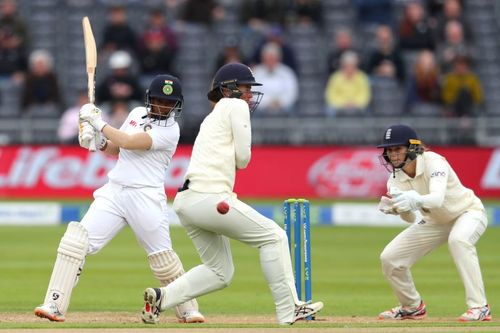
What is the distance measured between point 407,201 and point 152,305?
181 centimetres

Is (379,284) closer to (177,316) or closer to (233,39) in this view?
(177,316)

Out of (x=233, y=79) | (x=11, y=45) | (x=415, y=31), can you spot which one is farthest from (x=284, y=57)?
(x=233, y=79)

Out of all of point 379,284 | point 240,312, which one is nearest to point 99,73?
point 379,284

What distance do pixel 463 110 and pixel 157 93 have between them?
10.4 metres

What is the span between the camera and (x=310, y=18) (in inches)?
785

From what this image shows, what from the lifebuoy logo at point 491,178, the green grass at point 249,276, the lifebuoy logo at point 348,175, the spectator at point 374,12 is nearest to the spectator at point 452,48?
the spectator at point 374,12

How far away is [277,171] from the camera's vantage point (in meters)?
18.2

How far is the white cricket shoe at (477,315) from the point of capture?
8695mm

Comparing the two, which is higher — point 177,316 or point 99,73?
point 99,73

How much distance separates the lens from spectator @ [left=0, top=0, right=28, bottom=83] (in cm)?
1920

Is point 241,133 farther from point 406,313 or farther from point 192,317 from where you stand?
point 406,313

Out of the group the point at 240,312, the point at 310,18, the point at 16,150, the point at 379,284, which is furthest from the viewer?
the point at 310,18

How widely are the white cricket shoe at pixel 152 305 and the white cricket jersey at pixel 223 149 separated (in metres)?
0.76

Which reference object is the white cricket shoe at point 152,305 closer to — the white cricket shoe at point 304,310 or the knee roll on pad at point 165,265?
the knee roll on pad at point 165,265
